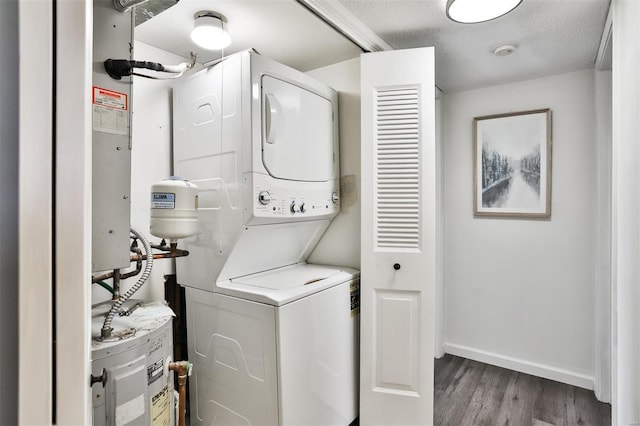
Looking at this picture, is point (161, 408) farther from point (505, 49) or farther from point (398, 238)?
point (505, 49)

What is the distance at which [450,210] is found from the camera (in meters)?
3.19

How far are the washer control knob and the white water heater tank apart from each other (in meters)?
0.34

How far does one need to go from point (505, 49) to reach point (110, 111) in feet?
7.53

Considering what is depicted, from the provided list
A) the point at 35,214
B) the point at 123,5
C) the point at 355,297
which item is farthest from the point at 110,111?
the point at 355,297

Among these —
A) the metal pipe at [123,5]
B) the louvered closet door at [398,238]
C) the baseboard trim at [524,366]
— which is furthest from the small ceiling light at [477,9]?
the baseboard trim at [524,366]

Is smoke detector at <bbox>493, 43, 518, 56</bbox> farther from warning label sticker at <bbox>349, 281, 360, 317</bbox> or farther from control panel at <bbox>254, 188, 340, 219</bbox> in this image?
warning label sticker at <bbox>349, 281, 360, 317</bbox>

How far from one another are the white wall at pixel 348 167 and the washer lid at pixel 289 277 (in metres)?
0.17

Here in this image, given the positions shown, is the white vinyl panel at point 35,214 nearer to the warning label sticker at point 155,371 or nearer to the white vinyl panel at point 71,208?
the white vinyl panel at point 71,208

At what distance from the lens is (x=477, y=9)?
5.62 feet

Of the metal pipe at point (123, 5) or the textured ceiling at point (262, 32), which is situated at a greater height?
the textured ceiling at point (262, 32)

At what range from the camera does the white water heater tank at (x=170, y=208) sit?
1578 millimetres

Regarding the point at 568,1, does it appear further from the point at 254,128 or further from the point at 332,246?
the point at 332,246

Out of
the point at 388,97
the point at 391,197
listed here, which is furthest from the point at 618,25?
the point at 391,197

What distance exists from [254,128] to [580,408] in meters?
2.84
